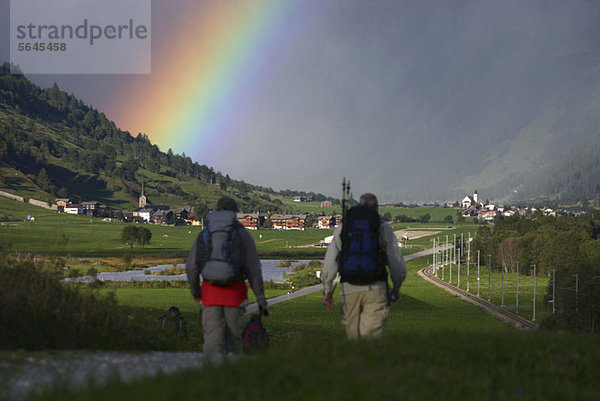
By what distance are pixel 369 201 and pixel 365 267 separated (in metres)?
1.12

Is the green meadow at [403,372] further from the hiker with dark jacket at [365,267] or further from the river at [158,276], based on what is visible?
the river at [158,276]

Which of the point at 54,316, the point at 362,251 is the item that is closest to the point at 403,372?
the point at 362,251

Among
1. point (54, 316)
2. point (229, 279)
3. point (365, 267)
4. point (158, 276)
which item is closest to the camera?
point (229, 279)

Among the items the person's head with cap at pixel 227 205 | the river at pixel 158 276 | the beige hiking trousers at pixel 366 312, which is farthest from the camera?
the river at pixel 158 276

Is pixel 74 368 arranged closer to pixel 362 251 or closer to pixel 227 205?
pixel 227 205

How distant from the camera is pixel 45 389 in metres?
7.18

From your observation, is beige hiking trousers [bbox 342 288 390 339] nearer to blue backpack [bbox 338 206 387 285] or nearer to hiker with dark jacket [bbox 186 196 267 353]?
blue backpack [bbox 338 206 387 285]

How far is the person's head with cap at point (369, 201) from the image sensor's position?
12.3 m

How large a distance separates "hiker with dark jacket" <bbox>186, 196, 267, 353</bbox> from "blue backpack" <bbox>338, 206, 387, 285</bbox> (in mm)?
1444

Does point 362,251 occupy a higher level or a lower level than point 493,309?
higher

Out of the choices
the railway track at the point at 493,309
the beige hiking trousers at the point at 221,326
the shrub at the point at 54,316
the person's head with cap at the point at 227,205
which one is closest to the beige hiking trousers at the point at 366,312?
the beige hiking trousers at the point at 221,326

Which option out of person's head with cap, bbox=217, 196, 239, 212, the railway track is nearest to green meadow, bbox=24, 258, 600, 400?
person's head with cap, bbox=217, 196, 239, 212

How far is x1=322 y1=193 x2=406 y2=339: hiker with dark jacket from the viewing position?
1198cm

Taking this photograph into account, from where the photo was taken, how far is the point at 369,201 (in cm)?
1235
